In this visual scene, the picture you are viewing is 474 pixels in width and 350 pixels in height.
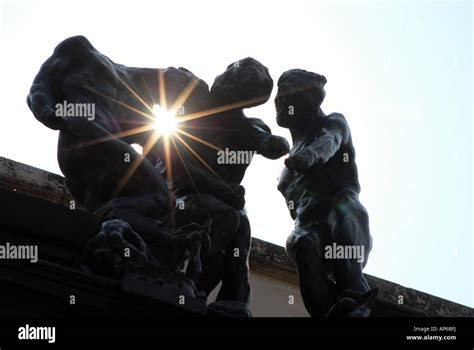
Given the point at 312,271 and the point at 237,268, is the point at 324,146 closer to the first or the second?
the point at 312,271

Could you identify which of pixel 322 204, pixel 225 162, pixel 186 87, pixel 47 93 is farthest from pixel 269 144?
pixel 47 93

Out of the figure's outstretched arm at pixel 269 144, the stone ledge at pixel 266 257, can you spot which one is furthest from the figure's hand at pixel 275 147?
the stone ledge at pixel 266 257

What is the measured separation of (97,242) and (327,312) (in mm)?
1746

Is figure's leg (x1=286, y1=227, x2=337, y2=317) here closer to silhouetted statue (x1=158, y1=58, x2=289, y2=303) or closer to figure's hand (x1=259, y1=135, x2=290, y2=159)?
silhouetted statue (x1=158, y1=58, x2=289, y2=303)

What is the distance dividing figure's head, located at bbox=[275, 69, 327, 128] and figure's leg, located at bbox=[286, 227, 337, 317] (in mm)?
991

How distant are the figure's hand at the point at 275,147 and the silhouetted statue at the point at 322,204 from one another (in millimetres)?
97

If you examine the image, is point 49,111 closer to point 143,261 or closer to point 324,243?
point 143,261

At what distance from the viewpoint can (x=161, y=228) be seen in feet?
24.5

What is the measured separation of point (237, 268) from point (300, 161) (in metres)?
0.81

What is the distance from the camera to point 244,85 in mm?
8656

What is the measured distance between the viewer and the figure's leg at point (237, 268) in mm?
7902

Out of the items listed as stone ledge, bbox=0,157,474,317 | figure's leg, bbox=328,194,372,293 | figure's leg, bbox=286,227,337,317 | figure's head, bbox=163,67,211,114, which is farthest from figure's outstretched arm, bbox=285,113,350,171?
stone ledge, bbox=0,157,474,317

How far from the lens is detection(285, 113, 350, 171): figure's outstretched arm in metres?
8.07

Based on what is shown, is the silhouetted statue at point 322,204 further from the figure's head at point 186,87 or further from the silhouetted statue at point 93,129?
the silhouetted statue at point 93,129
